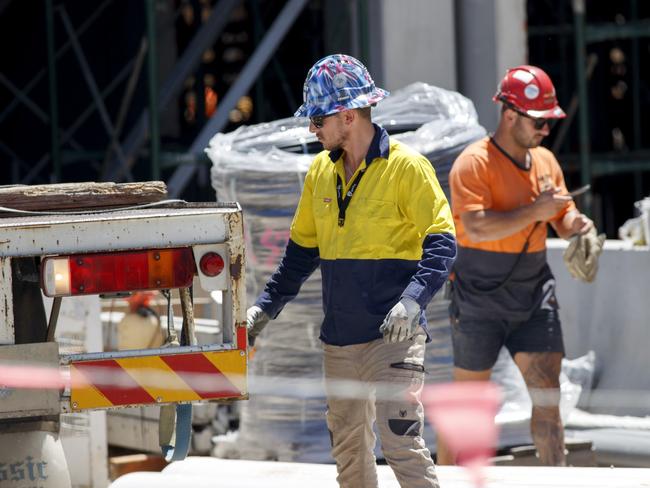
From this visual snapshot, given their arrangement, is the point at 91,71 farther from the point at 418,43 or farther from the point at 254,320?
the point at 254,320

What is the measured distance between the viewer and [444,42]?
35.6 feet

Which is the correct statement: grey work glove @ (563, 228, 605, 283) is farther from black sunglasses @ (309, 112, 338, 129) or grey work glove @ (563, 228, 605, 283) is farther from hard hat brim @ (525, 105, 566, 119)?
black sunglasses @ (309, 112, 338, 129)

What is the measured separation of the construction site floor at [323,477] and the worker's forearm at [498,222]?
103cm

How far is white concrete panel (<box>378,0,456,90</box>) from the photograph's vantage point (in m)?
10.8

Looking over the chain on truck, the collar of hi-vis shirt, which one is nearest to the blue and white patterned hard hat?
the collar of hi-vis shirt

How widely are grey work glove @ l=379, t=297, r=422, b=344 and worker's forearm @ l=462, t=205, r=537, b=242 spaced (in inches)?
64.3

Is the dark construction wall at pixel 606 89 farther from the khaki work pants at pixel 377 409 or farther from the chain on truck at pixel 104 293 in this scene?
the chain on truck at pixel 104 293

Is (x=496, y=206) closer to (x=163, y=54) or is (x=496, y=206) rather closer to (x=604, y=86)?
(x=163, y=54)

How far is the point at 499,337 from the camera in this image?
645 centimetres

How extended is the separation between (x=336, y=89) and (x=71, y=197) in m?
1.07

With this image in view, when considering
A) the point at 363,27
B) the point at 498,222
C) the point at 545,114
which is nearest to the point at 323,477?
the point at 498,222

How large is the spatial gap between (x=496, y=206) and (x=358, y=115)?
5.02ft

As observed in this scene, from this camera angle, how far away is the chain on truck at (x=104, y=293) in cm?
461

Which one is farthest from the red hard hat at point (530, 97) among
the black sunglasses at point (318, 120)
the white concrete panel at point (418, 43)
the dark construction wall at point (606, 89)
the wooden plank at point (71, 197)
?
the dark construction wall at point (606, 89)
